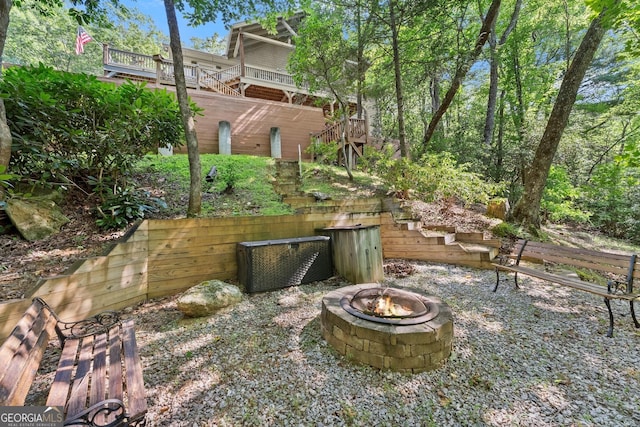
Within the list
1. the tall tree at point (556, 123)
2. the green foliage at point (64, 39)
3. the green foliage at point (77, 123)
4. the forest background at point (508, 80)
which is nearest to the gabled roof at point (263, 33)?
the forest background at point (508, 80)

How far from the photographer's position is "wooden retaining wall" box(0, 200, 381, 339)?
8.61ft

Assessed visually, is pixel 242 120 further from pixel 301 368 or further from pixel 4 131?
pixel 301 368

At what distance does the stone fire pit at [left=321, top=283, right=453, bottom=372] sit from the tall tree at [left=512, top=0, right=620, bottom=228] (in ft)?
17.5

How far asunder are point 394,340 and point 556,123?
650cm

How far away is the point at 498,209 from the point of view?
256 inches

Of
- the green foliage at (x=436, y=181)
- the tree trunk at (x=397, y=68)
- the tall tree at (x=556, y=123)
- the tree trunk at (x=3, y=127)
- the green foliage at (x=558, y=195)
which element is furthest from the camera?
the green foliage at (x=558, y=195)

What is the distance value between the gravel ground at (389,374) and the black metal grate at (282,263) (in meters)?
0.50

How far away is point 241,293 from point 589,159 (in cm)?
1364

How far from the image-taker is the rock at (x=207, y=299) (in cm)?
295

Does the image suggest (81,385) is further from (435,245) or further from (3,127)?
(435,245)

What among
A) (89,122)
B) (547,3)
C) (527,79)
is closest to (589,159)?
(527,79)

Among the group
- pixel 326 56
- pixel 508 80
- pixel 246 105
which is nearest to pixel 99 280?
pixel 326 56

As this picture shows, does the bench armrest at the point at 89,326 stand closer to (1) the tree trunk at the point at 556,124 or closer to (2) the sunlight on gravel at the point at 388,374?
(2) the sunlight on gravel at the point at 388,374

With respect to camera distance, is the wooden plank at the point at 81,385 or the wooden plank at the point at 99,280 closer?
the wooden plank at the point at 81,385
